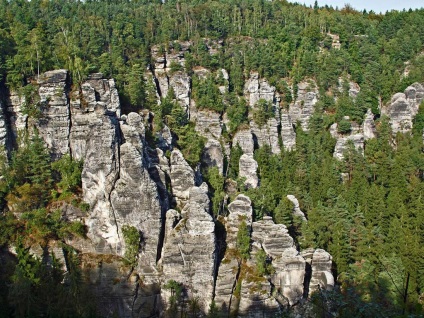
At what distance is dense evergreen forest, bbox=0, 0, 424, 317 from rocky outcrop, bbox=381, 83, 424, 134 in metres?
1.49

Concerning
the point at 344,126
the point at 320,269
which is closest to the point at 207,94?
the point at 344,126

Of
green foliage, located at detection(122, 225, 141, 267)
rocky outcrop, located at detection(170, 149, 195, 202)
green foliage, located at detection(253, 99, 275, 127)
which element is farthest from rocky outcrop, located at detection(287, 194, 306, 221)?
green foliage, located at detection(253, 99, 275, 127)

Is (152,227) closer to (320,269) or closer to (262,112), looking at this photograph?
(320,269)

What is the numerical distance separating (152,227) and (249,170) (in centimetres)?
1942

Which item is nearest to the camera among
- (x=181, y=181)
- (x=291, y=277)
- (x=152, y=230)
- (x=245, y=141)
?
(x=291, y=277)

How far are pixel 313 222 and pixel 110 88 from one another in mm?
27789

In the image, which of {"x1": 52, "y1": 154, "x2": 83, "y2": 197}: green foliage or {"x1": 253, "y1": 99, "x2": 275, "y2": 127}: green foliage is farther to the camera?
{"x1": 253, "y1": 99, "x2": 275, "y2": 127}: green foliage

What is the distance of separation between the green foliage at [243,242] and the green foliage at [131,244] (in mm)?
9306

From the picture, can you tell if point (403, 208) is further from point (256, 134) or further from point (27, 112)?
point (27, 112)

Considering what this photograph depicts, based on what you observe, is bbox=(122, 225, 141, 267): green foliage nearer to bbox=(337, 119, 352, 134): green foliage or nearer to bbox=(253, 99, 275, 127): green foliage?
bbox=(253, 99, 275, 127): green foliage

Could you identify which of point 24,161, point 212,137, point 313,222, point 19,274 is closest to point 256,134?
point 212,137

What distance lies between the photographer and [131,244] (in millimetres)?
43562

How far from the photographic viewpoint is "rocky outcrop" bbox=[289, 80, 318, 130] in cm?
7776

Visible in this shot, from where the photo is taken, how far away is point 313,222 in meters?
50.9
